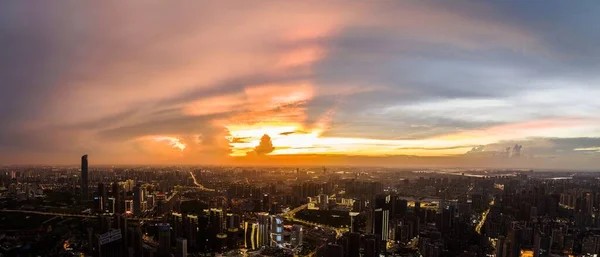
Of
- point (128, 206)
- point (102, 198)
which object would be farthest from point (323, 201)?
point (102, 198)

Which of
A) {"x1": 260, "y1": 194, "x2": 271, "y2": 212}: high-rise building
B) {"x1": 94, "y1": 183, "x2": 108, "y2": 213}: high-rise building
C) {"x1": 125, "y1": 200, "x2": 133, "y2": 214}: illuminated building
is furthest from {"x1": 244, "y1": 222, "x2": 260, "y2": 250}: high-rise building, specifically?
{"x1": 94, "y1": 183, "x2": 108, "y2": 213}: high-rise building

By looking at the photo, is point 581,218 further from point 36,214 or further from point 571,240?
point 36,214

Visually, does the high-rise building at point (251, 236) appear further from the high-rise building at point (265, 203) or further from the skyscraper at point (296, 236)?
the high-rise building at point (265, 203)

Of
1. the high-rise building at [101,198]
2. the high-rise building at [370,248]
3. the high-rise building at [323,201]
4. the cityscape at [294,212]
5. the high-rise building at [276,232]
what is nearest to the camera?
the high-rise building at [370,248]

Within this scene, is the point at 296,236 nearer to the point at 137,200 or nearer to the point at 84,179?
the point at 137,200

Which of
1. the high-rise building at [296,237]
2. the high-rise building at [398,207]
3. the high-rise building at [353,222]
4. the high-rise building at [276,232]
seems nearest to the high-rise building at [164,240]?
the high-rise building at [276,232]

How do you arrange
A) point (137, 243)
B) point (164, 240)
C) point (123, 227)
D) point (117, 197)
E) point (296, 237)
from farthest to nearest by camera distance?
point (117, 197) → point (296, 237) → point (123, 227) → point (164, 240) → point (137, 243)

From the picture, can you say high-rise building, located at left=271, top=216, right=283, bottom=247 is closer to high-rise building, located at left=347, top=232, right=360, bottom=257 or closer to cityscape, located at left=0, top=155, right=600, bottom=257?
cityscape, located at left=0, top=155, right=600, bottom=257
